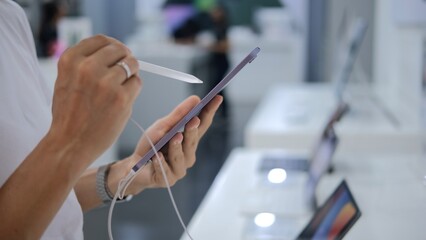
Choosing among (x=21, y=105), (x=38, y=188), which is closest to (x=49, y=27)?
(x=21, y=105)

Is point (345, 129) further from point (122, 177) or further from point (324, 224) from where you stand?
point (122, 177)

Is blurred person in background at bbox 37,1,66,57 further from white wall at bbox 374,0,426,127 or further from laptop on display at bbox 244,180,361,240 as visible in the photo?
laptop on display at bbox 244,180,361,240

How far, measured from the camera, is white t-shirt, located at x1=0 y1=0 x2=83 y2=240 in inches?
41.6

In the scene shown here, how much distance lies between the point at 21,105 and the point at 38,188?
27 cm

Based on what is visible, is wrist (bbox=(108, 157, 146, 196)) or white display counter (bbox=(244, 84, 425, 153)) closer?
wrist (bbox=(108, 157, 146, 196))

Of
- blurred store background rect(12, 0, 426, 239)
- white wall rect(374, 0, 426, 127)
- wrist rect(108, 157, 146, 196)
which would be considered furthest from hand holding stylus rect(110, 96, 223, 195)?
white wall rect(374, 0, 426, 127)

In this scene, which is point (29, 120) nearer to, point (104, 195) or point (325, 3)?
point (104, 195)

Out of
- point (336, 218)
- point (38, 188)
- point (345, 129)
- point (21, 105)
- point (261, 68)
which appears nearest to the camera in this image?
point (38, 188)

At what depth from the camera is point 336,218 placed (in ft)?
4.67

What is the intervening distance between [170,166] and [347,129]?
6.45 feet

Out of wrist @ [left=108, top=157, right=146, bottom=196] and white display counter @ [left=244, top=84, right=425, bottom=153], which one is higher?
white display counter @ [left=244, top=84, right=425, bottom=153]

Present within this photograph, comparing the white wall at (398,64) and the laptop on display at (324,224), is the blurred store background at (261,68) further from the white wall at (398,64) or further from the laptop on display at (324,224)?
the laptop on display at (324,224)

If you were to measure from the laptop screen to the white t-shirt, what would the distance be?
0.48 meters

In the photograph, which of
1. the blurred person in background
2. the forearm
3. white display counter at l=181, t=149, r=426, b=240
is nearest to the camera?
the forearm
